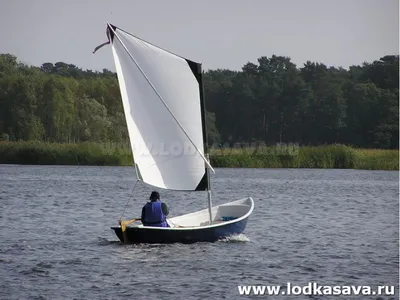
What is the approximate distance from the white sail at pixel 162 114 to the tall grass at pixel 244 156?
111 ft

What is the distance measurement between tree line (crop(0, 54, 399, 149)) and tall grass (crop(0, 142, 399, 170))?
1132 centimetres

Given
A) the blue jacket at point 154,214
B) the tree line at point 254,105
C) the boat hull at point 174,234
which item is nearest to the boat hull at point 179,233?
the boat hull at point 174,234

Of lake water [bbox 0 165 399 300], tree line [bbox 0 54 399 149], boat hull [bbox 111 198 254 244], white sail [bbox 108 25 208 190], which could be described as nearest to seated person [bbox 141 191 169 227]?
boat hull [bbox 111 198 254 244]

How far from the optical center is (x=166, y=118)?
2380 centimetres

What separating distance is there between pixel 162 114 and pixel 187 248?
360 centimetres

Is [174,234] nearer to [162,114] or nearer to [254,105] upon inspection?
[162,114]

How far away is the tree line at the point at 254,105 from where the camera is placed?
8038cm

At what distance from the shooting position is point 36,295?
17.4 meters

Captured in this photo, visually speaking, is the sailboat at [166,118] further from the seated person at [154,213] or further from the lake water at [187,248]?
the lake water at [187,248]

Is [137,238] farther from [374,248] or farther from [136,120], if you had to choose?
[374,248]

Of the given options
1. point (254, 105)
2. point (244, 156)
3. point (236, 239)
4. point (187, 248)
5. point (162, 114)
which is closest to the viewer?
point (187, 248)

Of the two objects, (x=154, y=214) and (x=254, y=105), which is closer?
(x=154, y=214)

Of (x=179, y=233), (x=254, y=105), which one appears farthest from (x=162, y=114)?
(x=254, y=105)

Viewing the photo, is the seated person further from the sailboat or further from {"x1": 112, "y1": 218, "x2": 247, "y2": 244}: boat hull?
the sailboat
